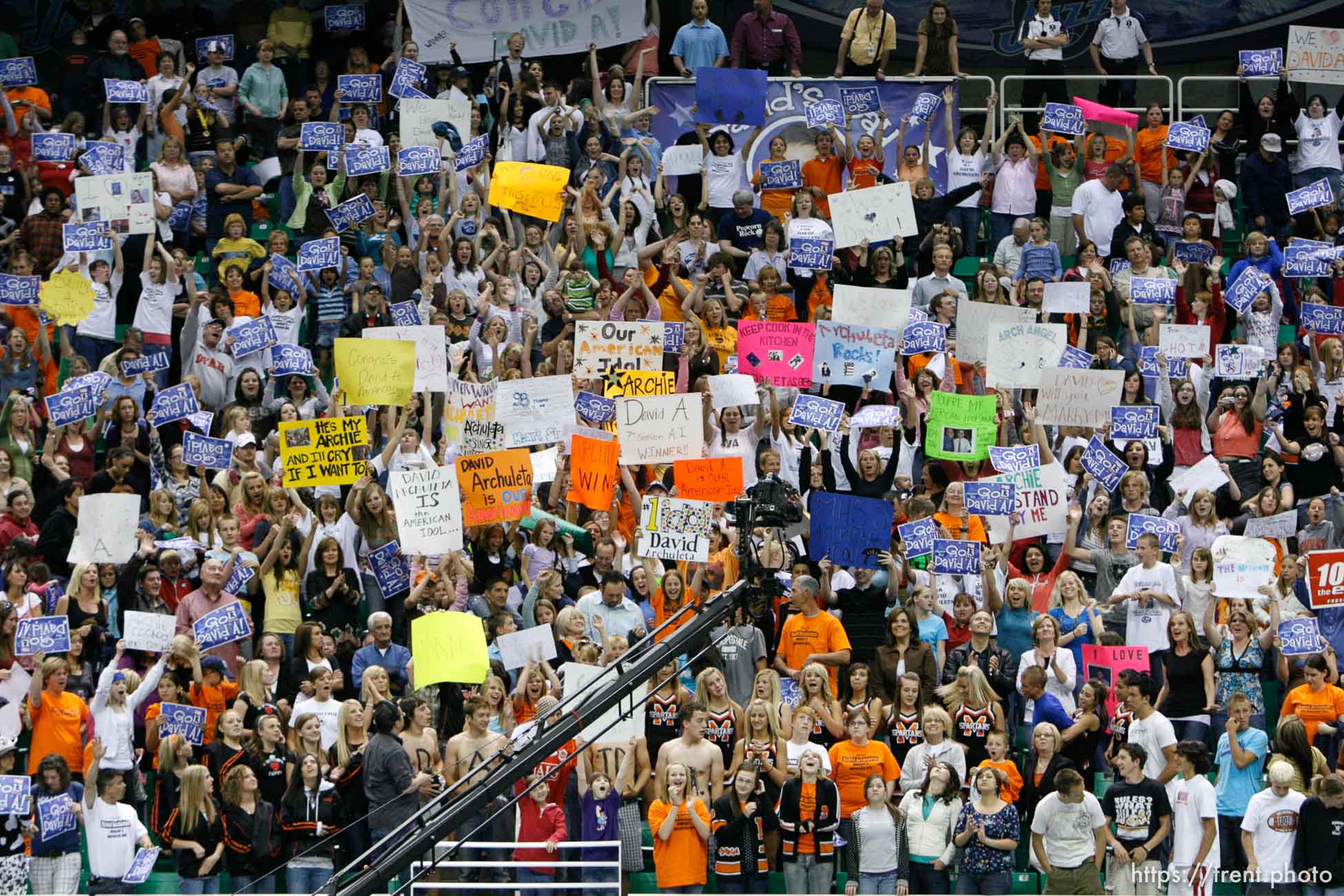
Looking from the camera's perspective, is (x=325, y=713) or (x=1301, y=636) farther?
(x=1301, y=636)

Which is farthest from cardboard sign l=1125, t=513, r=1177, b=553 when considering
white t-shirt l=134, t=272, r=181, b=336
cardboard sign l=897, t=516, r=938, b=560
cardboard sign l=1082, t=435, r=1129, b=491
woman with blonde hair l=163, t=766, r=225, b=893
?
white t-shirt l=134, t=272, r=181, b=336

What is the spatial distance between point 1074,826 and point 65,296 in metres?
9.62

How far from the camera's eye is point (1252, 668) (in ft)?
52.7

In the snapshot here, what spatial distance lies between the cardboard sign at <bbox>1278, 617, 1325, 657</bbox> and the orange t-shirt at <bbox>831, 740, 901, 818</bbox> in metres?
2.88

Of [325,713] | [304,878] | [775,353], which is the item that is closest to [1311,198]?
[775,353]

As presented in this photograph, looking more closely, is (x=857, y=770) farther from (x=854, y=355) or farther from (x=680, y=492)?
(x=854, y=355)

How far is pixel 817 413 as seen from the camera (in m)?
18.2

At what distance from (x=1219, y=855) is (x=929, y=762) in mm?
1895

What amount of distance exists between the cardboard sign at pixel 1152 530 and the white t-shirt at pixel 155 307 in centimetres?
802

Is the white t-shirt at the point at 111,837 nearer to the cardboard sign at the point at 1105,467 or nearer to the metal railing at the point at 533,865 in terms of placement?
the metal railing at the point at 533,865

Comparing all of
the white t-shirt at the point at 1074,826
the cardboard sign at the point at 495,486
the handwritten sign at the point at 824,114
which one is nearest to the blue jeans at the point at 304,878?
the cardboard sign at the point at 495,486

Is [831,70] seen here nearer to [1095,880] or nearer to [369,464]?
[369,464]

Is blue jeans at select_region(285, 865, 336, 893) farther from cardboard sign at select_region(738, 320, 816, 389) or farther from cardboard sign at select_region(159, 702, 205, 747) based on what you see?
cardboard sign at select_region(738, 320, 816, 389)

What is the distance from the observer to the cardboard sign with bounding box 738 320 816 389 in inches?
753
